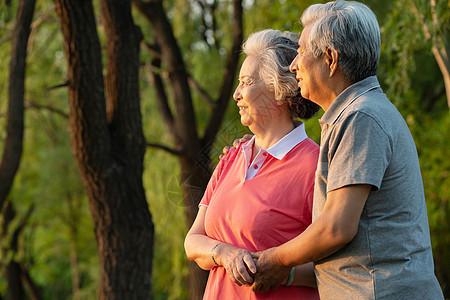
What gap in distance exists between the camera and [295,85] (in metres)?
2.05

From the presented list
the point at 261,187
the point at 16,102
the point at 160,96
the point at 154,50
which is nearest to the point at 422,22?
the point at 261,187

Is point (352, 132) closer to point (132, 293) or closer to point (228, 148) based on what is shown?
point (228, 148)

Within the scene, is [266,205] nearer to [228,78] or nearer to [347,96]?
[347,96]

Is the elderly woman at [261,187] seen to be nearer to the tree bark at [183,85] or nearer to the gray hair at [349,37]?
the gray hair at [349,37]

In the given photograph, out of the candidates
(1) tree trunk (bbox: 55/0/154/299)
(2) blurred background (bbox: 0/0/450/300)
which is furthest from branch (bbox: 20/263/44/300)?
(1) tree trunk (bbox: 55/0/154/299)

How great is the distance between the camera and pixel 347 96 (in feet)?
5.44

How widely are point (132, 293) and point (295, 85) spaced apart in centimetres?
319

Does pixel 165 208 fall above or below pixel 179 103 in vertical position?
below

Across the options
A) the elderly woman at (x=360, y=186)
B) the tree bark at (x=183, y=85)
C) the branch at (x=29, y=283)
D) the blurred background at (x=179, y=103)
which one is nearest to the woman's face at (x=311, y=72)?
the elderly woman at (x=360, y=186)

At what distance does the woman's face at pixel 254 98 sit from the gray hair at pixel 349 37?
42 cm

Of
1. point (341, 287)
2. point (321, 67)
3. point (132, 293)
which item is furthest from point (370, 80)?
point (132, 293)

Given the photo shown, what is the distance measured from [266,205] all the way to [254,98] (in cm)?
40

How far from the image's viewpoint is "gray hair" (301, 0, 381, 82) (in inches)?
63.8

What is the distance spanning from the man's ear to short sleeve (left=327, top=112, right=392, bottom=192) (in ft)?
0.58
